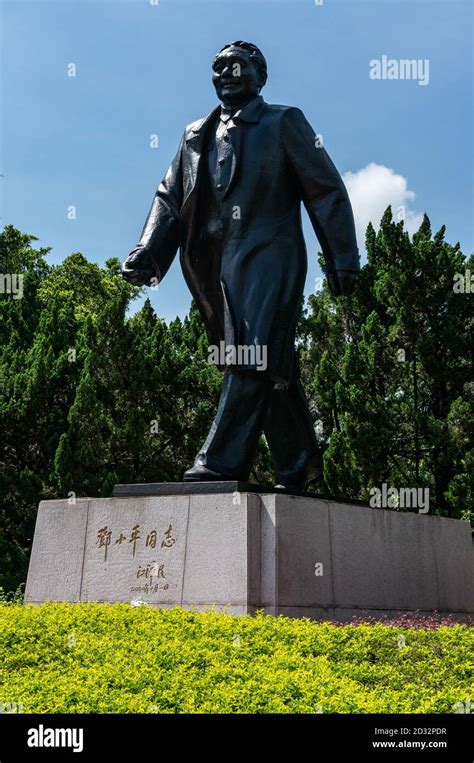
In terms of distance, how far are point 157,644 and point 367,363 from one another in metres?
10.6

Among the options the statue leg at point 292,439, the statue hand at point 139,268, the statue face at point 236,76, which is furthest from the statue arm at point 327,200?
the statue hand at point 139,268

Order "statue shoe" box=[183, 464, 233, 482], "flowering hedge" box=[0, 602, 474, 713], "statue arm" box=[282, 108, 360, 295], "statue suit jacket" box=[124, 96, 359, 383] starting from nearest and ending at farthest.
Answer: "flowering hedge" box=[0, 602, 474, 713] < "statue shoe" box=[183, 464, 233, 482] < "statue suit jacket" box=[124, 96, 359, 383] < "statue arm" box=[282, 108, 360, 295]

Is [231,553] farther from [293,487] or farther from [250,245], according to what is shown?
[250,245]

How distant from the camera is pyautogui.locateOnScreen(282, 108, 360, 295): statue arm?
714 centimetres

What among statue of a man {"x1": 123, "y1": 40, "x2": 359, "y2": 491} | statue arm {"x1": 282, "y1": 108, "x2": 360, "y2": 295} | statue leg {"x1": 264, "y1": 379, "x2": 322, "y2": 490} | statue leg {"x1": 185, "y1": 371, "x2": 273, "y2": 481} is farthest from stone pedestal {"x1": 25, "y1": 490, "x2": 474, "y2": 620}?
statue arm {"x1": 282, "y1": 108, "x2": 360, "y2": 295}

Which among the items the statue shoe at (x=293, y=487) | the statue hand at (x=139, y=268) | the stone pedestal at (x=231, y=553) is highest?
the statue hand at (x=139, y=268)

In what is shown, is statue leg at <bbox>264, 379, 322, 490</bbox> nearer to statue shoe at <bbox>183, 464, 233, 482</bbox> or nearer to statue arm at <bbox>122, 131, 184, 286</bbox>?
statue shoe at <bbox>183, 464, 233, 482</bbox>

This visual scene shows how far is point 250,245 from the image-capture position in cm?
707

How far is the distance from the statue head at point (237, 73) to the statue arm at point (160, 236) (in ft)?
1.92

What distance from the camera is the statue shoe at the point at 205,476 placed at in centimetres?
664

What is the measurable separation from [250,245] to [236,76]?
1.43 m

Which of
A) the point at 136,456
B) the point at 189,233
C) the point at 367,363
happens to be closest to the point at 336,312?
the point at 367,363

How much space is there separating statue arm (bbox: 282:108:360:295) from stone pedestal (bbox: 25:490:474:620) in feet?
6.14

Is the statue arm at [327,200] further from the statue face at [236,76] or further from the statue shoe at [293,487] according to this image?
the statue shoe at [293,487]
